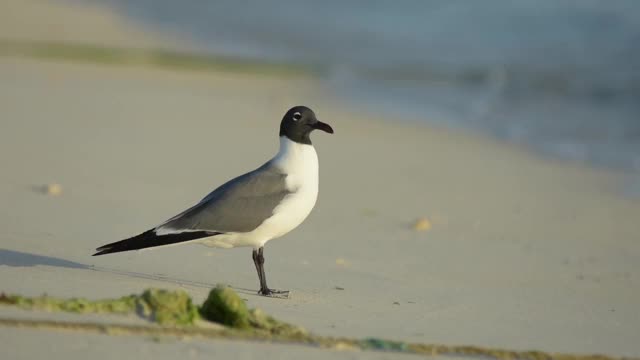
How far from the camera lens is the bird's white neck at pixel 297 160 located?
6.57m

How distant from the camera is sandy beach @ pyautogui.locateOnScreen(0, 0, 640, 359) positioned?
5.60 m

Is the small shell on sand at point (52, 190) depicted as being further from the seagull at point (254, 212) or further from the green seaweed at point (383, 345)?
the green seaweed at point (383, 345)

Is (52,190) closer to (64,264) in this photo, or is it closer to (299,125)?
(64,264)

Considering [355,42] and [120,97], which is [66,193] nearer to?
[120,97]

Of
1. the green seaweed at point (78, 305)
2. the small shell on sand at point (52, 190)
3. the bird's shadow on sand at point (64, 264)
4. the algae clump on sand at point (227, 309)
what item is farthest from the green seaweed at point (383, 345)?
the small shell on sand at point (52, 190)

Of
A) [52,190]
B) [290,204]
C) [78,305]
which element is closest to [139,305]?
[78,305]

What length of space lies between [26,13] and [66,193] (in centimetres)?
2105

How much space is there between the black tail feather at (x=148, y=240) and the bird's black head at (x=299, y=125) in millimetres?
872

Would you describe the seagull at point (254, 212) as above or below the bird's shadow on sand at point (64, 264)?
above

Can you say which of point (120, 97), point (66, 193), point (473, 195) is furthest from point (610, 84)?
point (66, 193)

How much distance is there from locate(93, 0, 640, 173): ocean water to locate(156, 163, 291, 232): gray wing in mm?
6237

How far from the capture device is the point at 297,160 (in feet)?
21.7

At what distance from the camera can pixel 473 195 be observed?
9.88 metres

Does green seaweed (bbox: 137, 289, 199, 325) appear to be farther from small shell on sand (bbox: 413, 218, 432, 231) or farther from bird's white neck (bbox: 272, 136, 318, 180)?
small shell on sand (bbox: 413, 218, 432, 231)
